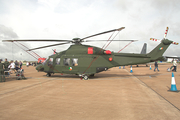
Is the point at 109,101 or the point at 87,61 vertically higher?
the point at 87,61

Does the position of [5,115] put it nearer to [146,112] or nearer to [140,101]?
[146,112]

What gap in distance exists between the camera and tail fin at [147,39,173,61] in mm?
10303

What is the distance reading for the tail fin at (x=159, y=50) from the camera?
33.8 feet

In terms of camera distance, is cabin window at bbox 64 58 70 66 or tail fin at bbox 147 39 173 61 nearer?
tail fin at bbox 147 39 173 61

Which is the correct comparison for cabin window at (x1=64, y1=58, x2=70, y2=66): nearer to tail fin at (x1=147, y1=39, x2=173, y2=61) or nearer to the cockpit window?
the cockpit window

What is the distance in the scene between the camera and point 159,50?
10625 mm

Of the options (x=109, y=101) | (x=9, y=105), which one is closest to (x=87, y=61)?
(x=109, y=101)

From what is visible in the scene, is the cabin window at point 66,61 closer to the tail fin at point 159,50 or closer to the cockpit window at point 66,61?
the cockpit window at point 66,61

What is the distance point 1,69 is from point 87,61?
7395 mm

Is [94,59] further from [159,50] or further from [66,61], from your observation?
[159,50]

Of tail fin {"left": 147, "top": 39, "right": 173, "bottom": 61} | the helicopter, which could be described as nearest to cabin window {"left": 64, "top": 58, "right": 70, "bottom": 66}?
the helicopter

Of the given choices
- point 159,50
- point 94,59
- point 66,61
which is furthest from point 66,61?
point 159,50

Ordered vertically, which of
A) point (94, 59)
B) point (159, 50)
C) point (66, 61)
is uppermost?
point (159, 50)

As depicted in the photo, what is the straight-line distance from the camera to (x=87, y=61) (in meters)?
11.1
